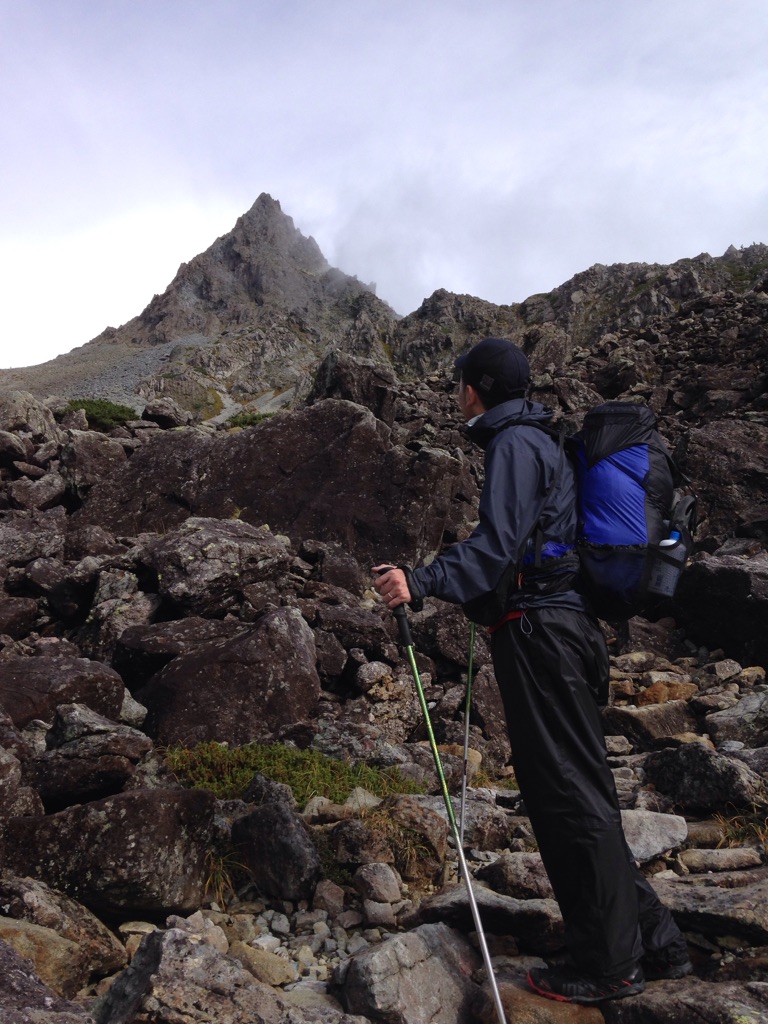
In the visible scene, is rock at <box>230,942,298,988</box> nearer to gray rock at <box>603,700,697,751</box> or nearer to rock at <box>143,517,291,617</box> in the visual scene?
gray rock at <box>603,700,697,751</box>

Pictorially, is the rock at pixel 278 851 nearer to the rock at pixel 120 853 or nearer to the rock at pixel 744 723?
the rock at pixel 120 853

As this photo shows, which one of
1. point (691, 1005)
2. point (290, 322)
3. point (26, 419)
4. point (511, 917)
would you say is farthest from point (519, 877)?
point (290, 322)

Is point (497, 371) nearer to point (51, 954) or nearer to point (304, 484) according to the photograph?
point (51, 954)

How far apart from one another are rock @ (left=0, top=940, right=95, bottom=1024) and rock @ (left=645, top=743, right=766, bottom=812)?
5046mm

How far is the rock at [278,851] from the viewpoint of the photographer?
4.87m

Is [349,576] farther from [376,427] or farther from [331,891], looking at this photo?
[331,891]

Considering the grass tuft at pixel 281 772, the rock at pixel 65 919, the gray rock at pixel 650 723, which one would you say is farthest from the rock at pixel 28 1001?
the gray rock at pixel 650 723

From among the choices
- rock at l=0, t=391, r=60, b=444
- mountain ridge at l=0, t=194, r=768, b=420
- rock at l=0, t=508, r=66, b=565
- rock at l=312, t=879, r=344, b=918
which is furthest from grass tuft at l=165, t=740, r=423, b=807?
mountain ridge at l=0, t=194, r=768, b=420

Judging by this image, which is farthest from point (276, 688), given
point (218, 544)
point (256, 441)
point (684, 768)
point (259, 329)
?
point (259, 329)

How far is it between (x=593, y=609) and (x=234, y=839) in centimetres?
323

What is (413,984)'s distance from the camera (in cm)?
351

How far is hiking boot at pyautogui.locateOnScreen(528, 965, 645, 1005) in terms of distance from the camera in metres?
3.38

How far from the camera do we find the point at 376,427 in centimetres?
1597

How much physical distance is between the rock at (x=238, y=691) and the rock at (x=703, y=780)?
3878 mm
